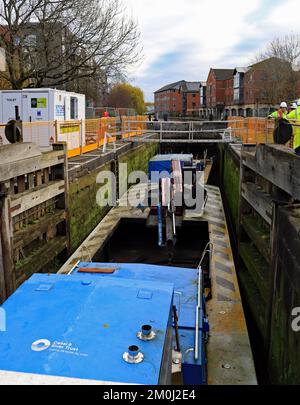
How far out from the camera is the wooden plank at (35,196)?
7.11 meters

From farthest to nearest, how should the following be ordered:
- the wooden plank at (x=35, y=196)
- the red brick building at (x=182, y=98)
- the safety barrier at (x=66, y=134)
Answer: the red brick building at (x=182, y=98)
the safety barrier at (x=66, y=134)
the wooden plank at (x=35, y=196)

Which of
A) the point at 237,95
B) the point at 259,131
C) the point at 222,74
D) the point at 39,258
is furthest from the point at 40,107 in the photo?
the point at 222,74

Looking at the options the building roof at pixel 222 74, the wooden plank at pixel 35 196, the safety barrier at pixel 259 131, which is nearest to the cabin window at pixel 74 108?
the safety barrier at pixel 259 131

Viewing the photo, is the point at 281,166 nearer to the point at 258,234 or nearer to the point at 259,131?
the point at 258,234

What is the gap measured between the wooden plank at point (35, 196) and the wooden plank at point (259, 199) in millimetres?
4202

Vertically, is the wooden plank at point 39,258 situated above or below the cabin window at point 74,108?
below

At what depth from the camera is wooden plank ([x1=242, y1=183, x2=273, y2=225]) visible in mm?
7172

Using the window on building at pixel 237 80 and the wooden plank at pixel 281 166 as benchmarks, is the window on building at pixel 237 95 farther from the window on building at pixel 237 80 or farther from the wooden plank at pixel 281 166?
the wooden plank at pixel 281 166

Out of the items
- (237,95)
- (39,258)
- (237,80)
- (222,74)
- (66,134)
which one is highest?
(222,74)

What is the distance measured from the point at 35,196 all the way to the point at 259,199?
4.27m

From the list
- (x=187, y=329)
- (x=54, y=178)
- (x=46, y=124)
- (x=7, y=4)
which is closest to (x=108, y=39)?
(x=7, y=4)

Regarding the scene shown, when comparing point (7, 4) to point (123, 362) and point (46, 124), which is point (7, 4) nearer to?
point (46, 124)

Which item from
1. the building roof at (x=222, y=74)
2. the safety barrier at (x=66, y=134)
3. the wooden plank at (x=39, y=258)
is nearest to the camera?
the wooden plank at (x=39, y=258)

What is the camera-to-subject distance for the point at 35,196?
7.98 meters
